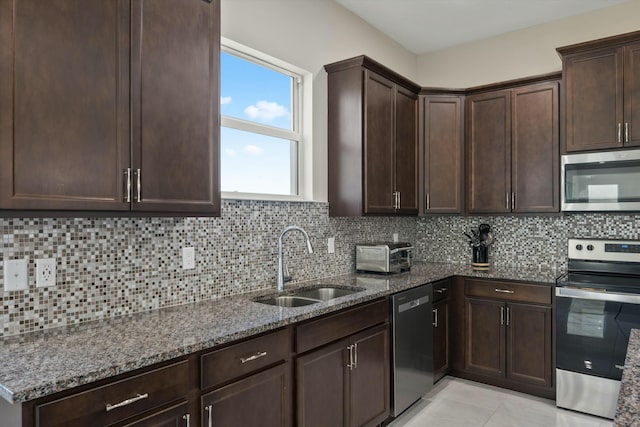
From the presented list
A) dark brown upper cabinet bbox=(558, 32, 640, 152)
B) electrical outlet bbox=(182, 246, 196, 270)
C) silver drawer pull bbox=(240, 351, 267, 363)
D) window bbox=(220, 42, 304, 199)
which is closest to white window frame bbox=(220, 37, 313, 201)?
window bbox=(220, 42, 304, 199)

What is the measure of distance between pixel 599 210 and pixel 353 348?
7.06ft

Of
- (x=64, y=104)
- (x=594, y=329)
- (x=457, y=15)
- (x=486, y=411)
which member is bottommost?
(x=486, y=411)

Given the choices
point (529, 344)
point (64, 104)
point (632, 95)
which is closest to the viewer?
point (64, 104)

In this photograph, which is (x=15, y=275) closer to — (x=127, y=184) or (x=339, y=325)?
(x=127, y=184)

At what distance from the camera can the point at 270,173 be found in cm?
294

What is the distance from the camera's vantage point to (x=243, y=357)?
174 centimetres

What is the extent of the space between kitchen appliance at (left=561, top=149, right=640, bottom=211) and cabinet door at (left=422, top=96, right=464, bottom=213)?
86 centimetres

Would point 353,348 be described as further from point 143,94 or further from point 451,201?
point 451,201

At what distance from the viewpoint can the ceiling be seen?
3.42 metres

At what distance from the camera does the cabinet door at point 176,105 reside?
5.53ft

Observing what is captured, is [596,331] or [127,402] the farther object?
[596,331]

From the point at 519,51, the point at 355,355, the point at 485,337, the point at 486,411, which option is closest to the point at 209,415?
the point at 355,355

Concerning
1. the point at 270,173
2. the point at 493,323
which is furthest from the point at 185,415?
the point at 493,323

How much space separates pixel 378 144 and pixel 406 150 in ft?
1.55
